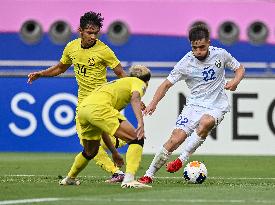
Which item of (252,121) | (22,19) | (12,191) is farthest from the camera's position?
(22,19)

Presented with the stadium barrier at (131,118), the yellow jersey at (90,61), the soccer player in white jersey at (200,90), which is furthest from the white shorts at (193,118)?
the stadium barrier at (131,118)

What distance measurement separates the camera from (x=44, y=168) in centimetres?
1848

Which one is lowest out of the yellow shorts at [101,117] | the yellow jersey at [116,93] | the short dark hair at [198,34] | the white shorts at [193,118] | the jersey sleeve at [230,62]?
the white shorts at [193,118]

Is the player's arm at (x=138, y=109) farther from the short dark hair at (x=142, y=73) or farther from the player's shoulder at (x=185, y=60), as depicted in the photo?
the player's shoulder at (x=185, y=60)

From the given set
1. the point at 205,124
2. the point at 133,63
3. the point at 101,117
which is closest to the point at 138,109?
the point at 101,117

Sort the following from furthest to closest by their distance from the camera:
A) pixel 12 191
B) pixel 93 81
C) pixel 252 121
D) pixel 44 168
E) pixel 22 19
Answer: pixel 22 19 < pixel 252 121 < pixel 44 168 < pixel 93 81 < pixel 12 191

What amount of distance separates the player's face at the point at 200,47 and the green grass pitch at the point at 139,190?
1.60 meters

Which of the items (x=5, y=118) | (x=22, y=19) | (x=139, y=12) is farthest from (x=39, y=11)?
(x=5, y=118)

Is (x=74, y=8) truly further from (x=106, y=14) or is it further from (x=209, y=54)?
(x=209, y=54)

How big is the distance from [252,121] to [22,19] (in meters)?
11.3

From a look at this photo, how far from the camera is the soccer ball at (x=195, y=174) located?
1512 centimetres

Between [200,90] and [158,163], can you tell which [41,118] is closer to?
[200,90]

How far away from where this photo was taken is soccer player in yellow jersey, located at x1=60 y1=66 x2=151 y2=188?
13.9m

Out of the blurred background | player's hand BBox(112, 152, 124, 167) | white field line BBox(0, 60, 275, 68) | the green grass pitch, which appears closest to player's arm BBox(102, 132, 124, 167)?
player's hand BBox(112, 152, 124, 167)
